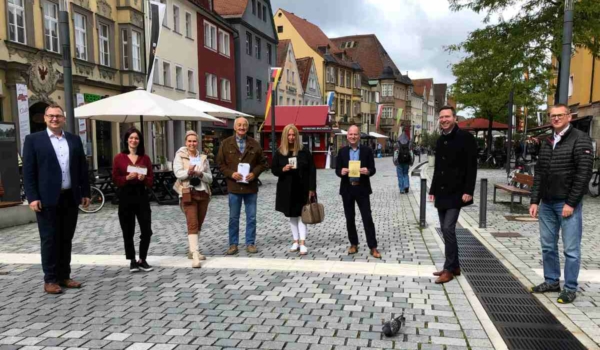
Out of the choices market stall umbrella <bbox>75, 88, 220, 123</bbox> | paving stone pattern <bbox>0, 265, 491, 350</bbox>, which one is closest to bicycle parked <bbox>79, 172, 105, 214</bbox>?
market stall umbrella <bbox>75, 88, 220, 123</bbox>

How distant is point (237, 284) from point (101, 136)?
707 inches

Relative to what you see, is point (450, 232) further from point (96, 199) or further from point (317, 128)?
point (317, 128)

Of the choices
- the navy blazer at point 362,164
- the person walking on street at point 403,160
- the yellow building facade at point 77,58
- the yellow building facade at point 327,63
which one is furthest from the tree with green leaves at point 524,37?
the yellow building facade at point 327,63

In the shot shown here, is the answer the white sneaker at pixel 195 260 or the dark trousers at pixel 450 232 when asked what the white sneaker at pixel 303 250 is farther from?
the dark trousers at pixel 450 232

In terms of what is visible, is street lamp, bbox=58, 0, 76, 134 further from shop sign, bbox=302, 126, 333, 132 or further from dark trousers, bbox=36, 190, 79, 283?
shop sign, bbox=302, 126, 333, 132

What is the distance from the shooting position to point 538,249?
270 inches

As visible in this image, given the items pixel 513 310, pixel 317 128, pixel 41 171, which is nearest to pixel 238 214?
pixel 41 171

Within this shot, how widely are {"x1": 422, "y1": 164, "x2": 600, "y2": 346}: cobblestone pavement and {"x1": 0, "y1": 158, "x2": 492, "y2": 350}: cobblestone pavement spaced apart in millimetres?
925

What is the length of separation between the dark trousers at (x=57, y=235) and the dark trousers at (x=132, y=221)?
1.93 ft

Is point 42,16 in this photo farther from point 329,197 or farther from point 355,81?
point 355,81

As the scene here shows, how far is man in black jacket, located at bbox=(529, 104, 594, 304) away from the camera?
176 inches

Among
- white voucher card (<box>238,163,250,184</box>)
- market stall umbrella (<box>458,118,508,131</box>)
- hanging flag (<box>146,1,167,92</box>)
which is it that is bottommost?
white voucher card (<box>238,163,250,184</box>)

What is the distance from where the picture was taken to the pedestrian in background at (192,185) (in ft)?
20.1

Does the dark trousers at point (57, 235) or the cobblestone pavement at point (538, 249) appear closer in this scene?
the cobblestone pavement at point (538, 249)
